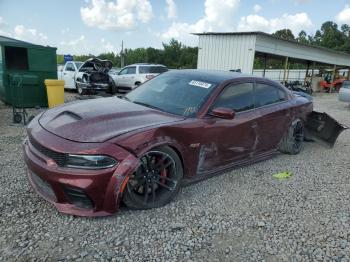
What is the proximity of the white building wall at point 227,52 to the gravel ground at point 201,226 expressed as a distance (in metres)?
13.5

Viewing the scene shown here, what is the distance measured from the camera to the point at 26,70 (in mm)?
9984

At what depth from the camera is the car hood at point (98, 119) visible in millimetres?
3141

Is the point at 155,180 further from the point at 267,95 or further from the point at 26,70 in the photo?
the point at 26,70

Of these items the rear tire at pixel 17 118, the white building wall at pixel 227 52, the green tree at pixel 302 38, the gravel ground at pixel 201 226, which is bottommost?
the gravel ground at pixel 201 226

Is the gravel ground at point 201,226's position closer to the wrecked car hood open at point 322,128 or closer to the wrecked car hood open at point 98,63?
the wrecked car hood open at point 322,128

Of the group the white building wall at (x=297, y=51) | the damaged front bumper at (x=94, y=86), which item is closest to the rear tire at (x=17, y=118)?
the damaged front bumper at (x=94, y=86)

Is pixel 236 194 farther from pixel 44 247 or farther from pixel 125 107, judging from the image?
pixel 44 247

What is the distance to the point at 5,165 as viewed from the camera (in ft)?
15.1

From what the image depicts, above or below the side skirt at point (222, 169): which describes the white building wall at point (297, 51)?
above

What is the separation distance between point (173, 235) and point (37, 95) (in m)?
8.53

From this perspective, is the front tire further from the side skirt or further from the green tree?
the green tree

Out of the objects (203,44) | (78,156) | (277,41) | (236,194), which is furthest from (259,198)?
(277,41)

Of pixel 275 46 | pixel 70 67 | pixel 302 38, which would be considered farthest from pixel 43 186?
pixel 302 38

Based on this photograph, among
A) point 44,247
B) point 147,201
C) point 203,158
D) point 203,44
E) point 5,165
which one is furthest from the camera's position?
point 203,44
